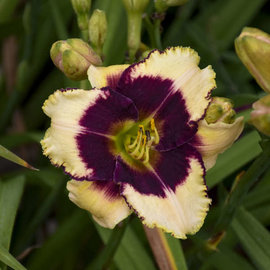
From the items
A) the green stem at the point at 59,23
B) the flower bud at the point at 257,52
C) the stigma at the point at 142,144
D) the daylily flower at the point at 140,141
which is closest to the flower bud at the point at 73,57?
the daylily flower at the point at 140,141

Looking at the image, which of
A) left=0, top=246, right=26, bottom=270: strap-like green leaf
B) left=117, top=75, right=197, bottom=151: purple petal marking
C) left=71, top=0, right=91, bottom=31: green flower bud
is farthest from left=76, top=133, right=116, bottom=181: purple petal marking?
left=71, top=0, right=91, bottom=31: green flower bud

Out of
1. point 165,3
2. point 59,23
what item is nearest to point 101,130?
point 165,3

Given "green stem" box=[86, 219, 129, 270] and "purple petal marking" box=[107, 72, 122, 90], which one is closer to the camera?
"purple petal marking" box=[107, 72, 122, 90]

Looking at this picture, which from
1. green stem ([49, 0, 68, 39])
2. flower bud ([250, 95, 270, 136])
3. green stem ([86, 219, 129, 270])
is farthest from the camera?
green stem ([49, 0, 68, 39])

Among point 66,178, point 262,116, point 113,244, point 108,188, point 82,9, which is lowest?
point 66,178

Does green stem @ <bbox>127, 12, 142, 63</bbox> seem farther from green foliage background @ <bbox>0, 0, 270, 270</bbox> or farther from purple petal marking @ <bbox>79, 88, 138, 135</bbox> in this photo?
green foliage background @ <bbox>0, 0, 270, 270</bbox>

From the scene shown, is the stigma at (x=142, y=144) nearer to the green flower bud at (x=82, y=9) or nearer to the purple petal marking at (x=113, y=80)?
the purple petal marking at (x=113, y=80)

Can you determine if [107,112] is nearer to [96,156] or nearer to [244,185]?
[96,156]
